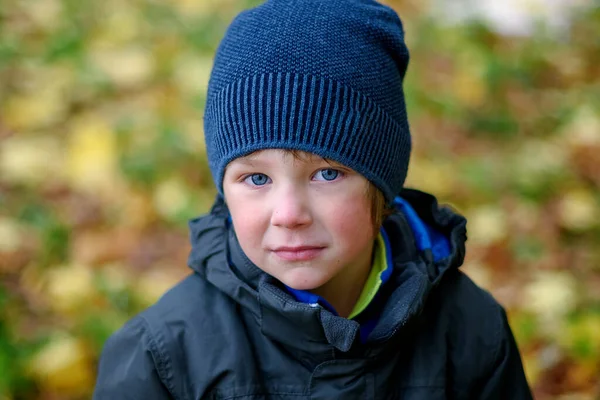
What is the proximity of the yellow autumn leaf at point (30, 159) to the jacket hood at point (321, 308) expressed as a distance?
2113 mm

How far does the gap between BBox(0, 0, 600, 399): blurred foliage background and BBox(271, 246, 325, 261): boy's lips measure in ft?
4.72

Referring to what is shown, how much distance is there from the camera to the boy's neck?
2.12 m

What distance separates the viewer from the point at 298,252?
187 cm

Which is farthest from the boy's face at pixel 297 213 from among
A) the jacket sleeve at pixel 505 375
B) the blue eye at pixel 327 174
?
the jacket sleeve at pixel 505 375

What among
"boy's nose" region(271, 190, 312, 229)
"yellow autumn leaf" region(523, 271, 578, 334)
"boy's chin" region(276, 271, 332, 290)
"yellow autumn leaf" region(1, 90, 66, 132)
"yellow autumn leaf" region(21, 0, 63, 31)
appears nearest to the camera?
"boy's nose" region(271, 190, 312, 229)

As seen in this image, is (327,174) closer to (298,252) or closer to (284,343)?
(298,252)

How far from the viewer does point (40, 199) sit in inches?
155

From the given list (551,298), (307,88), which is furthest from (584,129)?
(307,88)

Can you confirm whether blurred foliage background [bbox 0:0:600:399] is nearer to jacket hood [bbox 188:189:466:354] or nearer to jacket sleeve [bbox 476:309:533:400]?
jacket sleeve [bbox 476:309:533:400]

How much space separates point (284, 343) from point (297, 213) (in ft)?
1.21

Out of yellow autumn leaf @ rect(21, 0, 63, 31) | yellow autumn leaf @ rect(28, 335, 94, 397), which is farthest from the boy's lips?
yellow autumn leaf @ rect(21, 0, 63, 31)

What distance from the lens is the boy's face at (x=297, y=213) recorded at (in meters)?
1.83

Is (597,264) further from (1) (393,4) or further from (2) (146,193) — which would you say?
(1) (393,4)

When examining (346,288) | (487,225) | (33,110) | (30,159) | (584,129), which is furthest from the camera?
(584,129)
